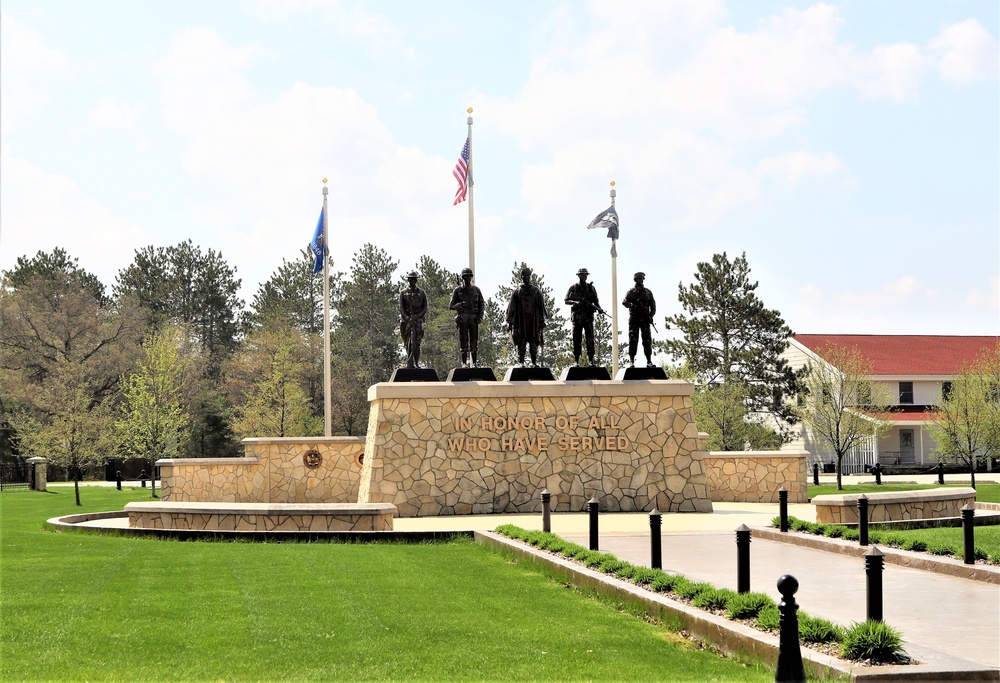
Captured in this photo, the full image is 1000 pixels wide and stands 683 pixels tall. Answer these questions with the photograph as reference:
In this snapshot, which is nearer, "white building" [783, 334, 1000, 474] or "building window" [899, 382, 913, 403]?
"white building" [783, 334, 1000, 474]

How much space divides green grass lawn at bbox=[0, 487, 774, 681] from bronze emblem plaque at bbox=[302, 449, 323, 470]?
13.9 meters

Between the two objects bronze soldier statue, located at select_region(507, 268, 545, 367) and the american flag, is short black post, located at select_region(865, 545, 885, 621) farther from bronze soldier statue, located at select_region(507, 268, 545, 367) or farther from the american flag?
the american flag

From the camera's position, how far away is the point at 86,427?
1479 inches

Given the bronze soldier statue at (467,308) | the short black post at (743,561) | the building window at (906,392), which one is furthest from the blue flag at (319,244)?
the building window at (906,392)

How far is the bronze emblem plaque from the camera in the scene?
28125 millimetres

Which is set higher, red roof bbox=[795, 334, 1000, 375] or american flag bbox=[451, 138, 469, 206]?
american flag bbox=[451, 138, 469, 206]

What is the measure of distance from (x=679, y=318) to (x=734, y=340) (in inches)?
120

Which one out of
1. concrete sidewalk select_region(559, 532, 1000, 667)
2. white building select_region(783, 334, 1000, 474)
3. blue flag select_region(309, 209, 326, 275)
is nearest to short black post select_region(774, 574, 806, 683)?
concrete sidewalk select_region(559, 532, 1000, 667)

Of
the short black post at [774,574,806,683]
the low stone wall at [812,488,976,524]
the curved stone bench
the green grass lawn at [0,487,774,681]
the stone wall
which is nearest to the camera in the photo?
the short black post at [774,574,806,683]

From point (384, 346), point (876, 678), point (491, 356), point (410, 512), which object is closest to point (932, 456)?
point (491, 356)

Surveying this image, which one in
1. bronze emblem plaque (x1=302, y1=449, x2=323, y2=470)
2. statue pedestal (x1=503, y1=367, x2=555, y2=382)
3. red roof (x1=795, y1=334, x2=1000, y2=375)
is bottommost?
bronze emblem plaque (x1=302, y1=449, x2=323, y2=470)

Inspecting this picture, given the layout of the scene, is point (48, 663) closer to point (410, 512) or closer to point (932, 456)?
point (410, 512)

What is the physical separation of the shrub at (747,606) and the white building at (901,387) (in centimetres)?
4494

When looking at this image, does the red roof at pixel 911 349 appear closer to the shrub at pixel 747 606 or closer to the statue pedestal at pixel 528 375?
the statue pedestal at pixel 528 375
